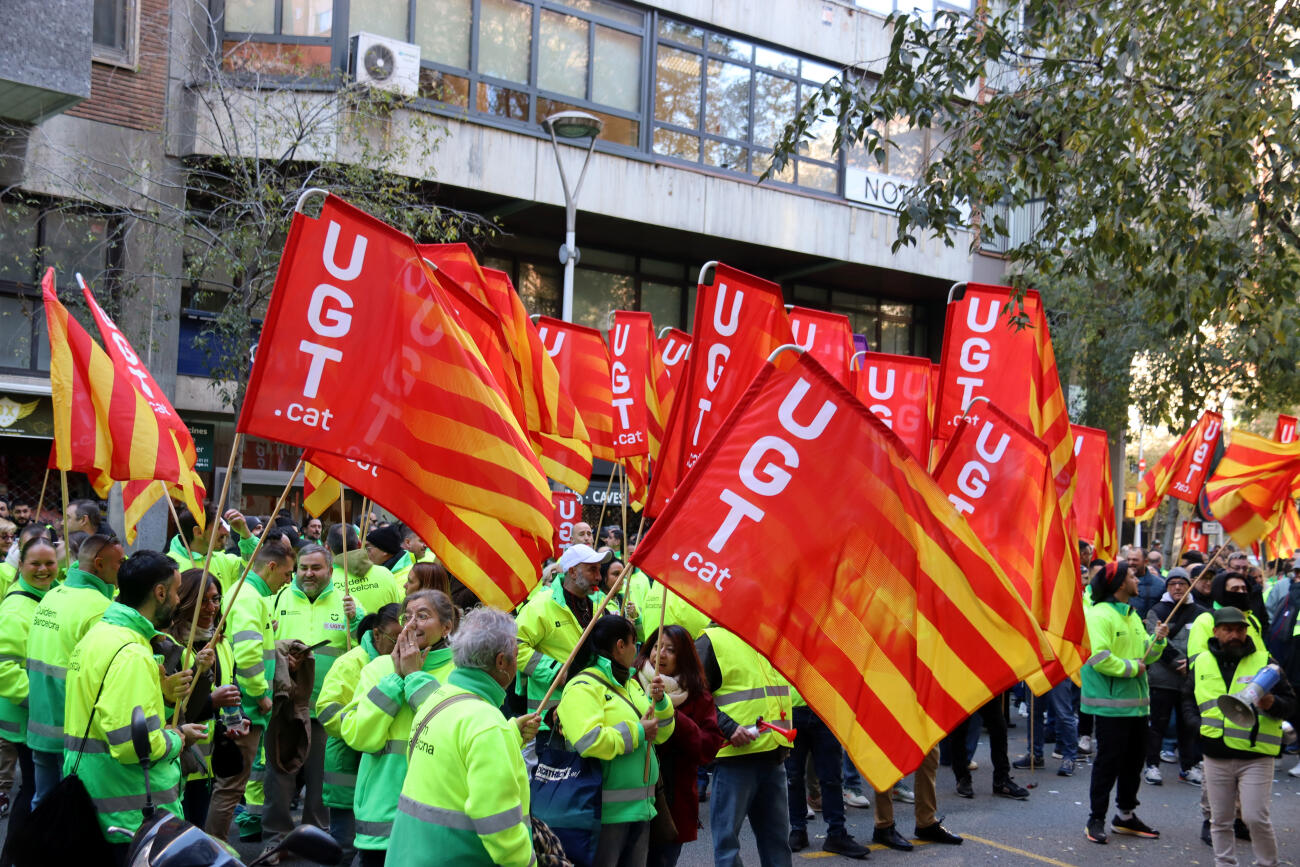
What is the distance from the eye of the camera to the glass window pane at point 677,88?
22906 millimetres

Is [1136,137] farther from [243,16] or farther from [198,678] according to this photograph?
[243,16]

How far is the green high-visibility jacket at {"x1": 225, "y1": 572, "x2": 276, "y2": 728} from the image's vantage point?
23.5 ft

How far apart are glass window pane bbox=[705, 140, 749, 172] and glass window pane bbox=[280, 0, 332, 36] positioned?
7414mm

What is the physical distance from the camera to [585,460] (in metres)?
11.3

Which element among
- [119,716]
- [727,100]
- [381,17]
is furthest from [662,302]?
[119,716]

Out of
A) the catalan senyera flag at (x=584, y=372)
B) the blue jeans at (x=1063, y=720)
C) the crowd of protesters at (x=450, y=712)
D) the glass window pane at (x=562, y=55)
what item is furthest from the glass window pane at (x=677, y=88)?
the crowd of protesters at (x=450, y=712)

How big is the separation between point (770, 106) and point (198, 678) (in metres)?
20.5

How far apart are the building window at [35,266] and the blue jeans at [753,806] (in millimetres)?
13488

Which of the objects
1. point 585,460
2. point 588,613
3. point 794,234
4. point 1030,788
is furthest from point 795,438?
point 794,234

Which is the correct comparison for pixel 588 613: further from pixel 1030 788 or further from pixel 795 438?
pixel 1030 788

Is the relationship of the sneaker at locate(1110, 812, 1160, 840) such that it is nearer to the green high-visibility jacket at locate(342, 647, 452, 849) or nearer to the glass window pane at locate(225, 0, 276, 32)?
the green high-visibility jacket at locate(342, 647, 452, 849)

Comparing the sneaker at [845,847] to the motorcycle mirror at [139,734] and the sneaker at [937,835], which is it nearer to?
the sneaker at [937,835]

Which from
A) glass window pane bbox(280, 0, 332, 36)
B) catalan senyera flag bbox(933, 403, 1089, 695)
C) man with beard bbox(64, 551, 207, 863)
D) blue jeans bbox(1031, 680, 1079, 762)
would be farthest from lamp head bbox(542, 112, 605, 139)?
man with beard bbox(64, 551, 207, 863)

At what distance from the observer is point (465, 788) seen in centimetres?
404
